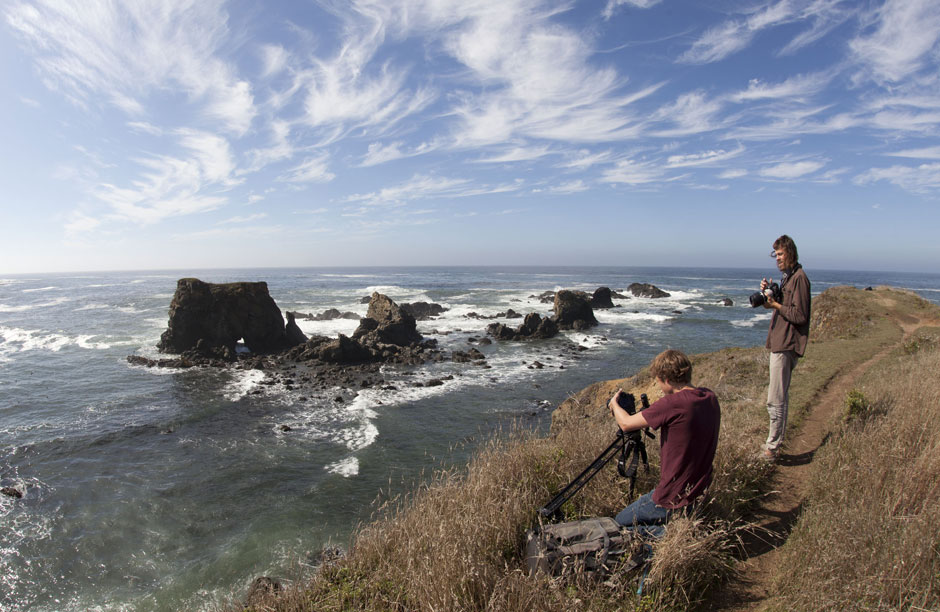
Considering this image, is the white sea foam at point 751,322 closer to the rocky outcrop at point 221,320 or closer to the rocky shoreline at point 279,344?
the rocky shoreline at point 279,344

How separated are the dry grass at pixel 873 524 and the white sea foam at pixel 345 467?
10321 mm

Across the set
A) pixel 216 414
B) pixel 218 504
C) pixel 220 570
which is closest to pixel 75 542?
pixel 218 504

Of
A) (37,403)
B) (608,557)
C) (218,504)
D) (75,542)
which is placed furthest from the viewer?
(37,403)

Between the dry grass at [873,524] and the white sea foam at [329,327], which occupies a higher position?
the dry grass at [873,524]

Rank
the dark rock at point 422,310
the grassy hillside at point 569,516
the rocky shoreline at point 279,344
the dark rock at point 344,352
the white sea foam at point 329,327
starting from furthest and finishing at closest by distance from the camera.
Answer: the dark rock at point 422,310
the white sea foam at point 329,327
the dark rock at point 344,352
the rocky shoreline at point 279,344
the grassy hillside at point 569,516

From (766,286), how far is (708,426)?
2682 millimetres

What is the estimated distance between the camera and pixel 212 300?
2692 centimetres

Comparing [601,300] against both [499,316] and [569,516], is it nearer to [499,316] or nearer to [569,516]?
[499,316]

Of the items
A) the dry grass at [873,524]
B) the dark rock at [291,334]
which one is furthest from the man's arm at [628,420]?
the dark rock at [291,334]

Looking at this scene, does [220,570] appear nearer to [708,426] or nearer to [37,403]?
[708,426]

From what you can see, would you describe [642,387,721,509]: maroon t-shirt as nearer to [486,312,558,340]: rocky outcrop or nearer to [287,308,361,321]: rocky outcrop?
[486,312,558,340]: rocky outcrop

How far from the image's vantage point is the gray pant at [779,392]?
498cm

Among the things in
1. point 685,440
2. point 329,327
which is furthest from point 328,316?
point 685,440

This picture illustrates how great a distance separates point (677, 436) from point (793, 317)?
2625 mm
